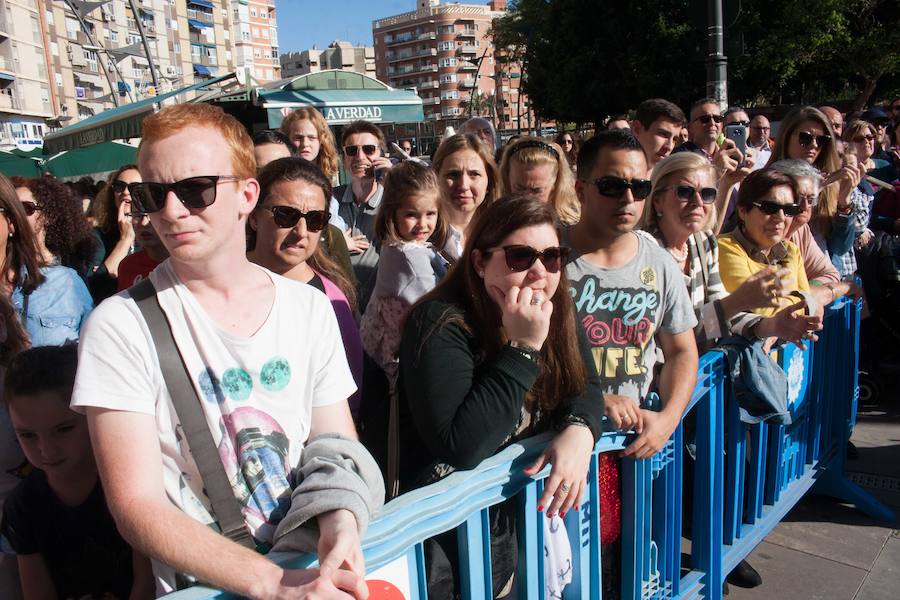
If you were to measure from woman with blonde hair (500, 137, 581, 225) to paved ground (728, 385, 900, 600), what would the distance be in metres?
2.03

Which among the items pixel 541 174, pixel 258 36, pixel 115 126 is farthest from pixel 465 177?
pixel 258 36

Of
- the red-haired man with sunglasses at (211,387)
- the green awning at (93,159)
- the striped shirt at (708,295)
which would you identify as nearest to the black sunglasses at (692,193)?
the striped shirt at (708,295)

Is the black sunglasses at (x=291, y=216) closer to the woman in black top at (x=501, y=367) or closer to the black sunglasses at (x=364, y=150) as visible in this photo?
the woman in black top at (x=501, y=367)

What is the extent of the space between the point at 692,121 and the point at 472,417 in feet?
16.2

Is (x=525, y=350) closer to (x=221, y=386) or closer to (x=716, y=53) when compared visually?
(x=221, y=386)

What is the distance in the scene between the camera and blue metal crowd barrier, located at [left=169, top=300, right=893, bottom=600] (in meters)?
1.48

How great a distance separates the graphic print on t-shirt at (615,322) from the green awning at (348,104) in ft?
32.8

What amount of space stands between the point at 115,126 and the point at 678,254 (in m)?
10.6

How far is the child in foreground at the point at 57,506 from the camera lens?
1.63 meters

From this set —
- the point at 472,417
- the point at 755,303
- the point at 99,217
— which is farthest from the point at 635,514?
the point at 99,217

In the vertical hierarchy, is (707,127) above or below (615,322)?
above

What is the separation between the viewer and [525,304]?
1.75 m

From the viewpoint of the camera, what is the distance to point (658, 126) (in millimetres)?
4742

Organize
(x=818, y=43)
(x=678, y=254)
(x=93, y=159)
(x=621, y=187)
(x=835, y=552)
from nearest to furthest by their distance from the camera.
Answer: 1. (x=621, y=187)
2. (x=678, y=254)
3. (x=835, y=552)
4. (x=93, y=159)
5. (x=818, y=43)
